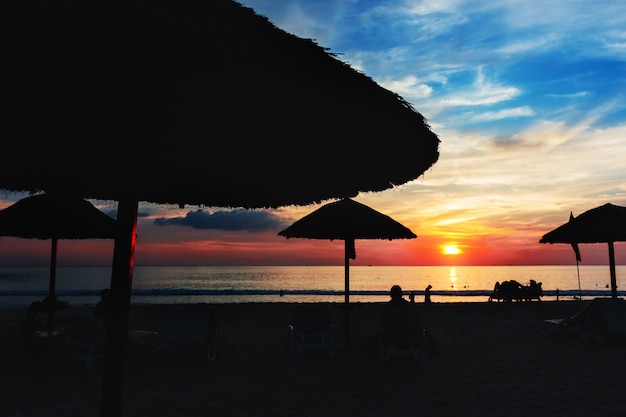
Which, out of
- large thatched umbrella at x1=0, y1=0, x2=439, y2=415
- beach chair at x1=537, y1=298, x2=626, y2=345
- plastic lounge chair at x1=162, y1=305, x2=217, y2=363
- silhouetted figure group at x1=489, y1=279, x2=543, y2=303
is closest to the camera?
large thatched umbrella at x1=0, y1=0, x2=439, y2=415

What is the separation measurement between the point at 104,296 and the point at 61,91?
6.97 metres

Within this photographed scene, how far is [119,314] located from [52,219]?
5335mm

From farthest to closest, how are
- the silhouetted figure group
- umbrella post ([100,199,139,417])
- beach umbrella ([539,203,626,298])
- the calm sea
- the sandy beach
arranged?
the calm sea < the silhouetted figure group < beach umbrella ([539,203,626,298]) < the sandy beach < umbrella post ([100,199,139,417])

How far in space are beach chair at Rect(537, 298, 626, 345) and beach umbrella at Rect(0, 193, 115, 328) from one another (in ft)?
30.6

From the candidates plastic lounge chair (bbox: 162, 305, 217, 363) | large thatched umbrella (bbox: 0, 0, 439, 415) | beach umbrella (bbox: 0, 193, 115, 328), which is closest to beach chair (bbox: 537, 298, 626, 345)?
plastic lounge chair (bbox: 162, 305, 217, 363)

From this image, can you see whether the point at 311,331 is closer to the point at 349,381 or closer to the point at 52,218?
the point at 349,381

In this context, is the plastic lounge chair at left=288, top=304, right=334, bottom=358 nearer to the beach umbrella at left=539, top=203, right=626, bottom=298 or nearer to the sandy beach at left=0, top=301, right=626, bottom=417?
the sandy beach at left=0, top=301, right=626, bottom=417

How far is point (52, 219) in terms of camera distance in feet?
26.0

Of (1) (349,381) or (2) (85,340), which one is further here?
(2) (85,340)

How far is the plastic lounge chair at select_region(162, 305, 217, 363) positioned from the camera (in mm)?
8164

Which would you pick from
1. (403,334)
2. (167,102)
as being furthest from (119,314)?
(403,334)

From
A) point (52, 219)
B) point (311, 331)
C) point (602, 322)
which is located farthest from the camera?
point (602, 322)

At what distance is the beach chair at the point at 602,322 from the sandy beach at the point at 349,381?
0.23m

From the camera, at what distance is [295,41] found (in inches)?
120
